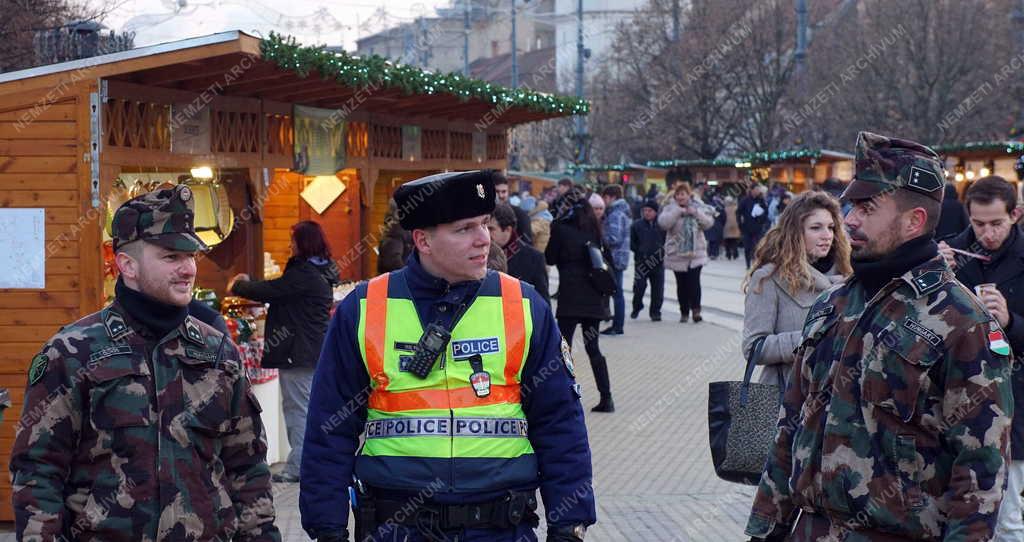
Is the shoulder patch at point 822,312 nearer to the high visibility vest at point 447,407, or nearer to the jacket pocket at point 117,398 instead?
the high visibility vest at point 447,407

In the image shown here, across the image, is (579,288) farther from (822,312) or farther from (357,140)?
(822,312)

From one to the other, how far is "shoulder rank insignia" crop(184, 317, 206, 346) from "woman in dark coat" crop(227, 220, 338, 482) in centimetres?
446

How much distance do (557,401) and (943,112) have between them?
42.5 m

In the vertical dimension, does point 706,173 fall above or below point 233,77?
above

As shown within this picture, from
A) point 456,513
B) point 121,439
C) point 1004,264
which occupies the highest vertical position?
point 1004,264

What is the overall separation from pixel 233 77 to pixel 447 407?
6.15m

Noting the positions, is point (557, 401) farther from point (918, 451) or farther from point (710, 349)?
point (710, 349)

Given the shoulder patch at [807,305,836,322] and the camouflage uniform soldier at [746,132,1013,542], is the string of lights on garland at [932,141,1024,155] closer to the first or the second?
the shoulder patch at [807,305,836,322]

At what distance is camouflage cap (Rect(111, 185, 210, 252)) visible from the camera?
14.1ft

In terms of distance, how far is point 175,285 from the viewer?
425cm

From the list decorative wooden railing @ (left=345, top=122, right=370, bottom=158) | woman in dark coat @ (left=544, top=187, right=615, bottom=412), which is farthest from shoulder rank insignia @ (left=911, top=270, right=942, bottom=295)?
decorative wooden railing @ (left=345, top=122, right=370, bottom=158)

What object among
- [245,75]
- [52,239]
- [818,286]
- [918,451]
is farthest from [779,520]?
[245,75]

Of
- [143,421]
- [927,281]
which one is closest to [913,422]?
[927,281]

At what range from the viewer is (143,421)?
4109 millimetres
